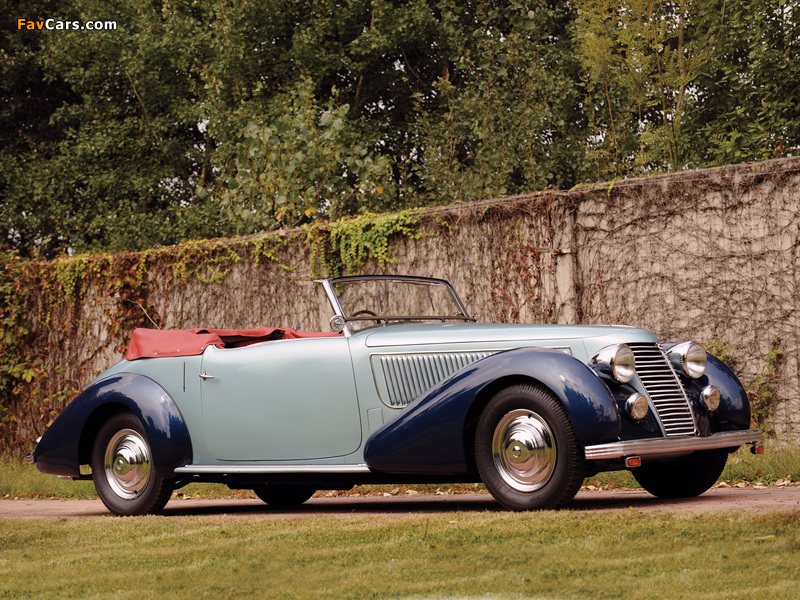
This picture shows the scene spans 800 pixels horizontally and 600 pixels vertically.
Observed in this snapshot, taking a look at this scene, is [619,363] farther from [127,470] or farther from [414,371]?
[127,470]

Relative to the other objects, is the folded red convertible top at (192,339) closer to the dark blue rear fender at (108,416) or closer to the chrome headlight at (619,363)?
the dark blue rear fender at (108,416)

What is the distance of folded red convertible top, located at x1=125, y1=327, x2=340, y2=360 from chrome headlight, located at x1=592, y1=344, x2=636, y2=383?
228 centimetres

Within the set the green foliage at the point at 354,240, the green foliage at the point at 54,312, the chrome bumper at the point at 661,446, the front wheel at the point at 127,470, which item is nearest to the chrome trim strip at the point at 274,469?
the front wheel at the point at 127,470

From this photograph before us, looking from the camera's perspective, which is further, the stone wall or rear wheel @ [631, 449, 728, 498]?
the stone wall

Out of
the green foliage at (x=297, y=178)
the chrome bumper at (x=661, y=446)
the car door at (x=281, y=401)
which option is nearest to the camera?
the chrome bumper at (x=661, y=446)

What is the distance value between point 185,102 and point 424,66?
5.26 meters

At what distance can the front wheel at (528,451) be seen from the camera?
5734 mm

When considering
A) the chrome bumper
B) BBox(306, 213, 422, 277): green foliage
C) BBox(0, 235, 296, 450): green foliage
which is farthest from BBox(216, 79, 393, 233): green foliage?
the chrome bumper

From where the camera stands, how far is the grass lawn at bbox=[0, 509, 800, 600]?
3990mm

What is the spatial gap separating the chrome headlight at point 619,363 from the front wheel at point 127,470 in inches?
129

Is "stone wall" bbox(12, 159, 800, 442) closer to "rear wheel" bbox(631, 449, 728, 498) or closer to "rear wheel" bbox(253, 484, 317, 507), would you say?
"rear wheel" bbox(631, 449, 728, 498)

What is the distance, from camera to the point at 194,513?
299 inches

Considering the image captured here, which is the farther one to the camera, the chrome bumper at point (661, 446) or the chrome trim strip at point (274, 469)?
the chrome trim strip at point (274, 469)

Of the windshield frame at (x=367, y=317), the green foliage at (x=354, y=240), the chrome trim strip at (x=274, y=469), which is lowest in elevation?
the chrome trim strip at (x=274, y=469)
